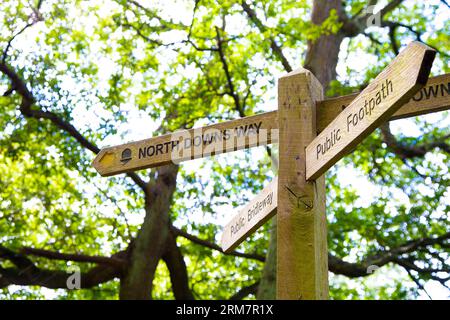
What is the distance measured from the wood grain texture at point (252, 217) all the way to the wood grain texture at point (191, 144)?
292 mm

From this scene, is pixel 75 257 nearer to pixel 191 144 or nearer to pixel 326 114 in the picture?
pixel 191 144

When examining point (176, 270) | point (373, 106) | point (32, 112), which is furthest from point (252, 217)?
point (176, 270)

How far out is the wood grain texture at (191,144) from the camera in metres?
3.37

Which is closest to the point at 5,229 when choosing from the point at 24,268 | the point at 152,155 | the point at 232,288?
the point at 24,268

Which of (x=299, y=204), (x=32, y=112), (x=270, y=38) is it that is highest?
(x=270, y=38)

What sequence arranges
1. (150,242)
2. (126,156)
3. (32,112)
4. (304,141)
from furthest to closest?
1. (150,242)
2. (32,112)
3. (126,156)
4. (304,141)

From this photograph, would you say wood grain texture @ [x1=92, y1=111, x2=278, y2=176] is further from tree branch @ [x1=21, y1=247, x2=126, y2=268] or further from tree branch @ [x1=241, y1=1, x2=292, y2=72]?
tree branch @ [x1=241, y1=1, x2=292, y2=72]

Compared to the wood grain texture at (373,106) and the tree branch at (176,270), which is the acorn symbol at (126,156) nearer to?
the wood grain texture at (373,106)

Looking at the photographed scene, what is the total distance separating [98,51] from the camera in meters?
11.4

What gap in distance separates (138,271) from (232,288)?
149 inches

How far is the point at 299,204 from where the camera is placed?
302cm

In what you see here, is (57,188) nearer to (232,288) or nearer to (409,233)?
(232,288)

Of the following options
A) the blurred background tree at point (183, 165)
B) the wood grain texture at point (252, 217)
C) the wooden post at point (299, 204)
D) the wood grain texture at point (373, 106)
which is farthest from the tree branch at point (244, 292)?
the wood grain texture at point (373, 106)

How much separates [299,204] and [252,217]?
541 mm
